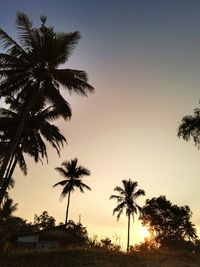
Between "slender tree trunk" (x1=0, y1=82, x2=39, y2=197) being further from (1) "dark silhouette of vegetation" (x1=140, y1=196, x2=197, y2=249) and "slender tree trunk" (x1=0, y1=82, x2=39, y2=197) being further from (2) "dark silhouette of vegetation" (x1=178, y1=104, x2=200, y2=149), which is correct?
(1) "dark silhouette of vegetation" (x1=140, y1=196, x2=197, y2=249)

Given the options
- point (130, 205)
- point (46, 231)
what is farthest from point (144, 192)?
point (46, 231)

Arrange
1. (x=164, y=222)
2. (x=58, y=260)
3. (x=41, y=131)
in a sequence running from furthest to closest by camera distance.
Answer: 1. (x=164, y=222)
2. (x=41, y=131)
3. (x=58, y=260)

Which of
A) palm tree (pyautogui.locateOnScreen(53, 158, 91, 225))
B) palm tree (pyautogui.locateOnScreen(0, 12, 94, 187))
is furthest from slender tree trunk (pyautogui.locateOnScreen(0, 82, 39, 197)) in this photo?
palm tree (pyautogui.locateOnScreen(53, 158, 91, 225))

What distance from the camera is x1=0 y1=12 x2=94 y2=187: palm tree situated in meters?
22.2

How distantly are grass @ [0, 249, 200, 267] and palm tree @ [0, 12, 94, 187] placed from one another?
718cm

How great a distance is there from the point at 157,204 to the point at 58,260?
5108cm

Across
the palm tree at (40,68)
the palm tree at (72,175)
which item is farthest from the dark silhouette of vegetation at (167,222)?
the palm tree at (40,68)

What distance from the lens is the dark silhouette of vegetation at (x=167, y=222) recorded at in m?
66.7

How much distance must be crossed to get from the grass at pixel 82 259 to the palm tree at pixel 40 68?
7183 millimetres

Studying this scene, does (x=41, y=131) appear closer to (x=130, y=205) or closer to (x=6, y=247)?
(x=6, y=247)

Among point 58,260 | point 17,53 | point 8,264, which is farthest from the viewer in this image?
point 17,53

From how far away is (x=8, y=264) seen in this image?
18641 mm

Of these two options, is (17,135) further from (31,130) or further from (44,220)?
(44,220)

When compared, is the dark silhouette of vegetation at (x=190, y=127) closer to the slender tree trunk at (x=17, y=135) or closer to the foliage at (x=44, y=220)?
Result: the slender tree trunk at (x=17, y=135)
